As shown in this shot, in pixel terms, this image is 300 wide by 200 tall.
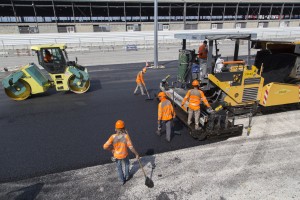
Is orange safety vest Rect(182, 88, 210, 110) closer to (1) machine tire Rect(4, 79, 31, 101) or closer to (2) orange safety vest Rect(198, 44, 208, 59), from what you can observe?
(2) orange safety vest Rect(198, 44, 208, 59)

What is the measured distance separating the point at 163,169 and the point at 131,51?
80.9 ft

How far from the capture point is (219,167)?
5.36 m

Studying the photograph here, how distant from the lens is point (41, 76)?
10758 mm

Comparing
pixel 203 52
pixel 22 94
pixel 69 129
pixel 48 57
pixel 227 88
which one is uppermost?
pixel 203 52

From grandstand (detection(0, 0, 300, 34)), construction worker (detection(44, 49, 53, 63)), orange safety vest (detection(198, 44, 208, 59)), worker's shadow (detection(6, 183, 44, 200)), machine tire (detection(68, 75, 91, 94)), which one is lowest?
worker's shadow (detection(6, 183, 44, 200))

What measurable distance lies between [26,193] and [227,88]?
21.6 ft

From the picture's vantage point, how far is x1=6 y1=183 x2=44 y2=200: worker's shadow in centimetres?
453

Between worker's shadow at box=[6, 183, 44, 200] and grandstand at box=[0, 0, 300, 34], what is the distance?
3493 cm

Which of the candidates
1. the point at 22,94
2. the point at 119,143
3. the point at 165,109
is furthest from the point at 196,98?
the point at 22,94

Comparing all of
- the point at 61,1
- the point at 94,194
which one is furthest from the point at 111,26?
the point at 94,194

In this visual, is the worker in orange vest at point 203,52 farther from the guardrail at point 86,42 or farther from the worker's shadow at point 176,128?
the guardrail at point 86,42

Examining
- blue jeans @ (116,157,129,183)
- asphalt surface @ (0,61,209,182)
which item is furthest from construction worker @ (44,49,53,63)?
blue jeans @ (116,157,129,183)

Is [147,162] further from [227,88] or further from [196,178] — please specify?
[227,88]

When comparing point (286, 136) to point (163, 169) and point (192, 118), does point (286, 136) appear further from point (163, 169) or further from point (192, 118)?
point (163, 169)
